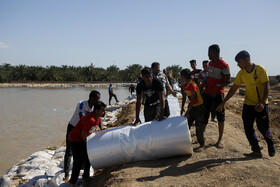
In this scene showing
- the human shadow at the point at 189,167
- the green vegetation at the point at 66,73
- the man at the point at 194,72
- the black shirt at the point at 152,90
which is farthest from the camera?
the green vegetation at the point at 66,73

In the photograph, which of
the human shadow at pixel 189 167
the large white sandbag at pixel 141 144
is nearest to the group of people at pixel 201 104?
the large white sandbag at pixel 141 144

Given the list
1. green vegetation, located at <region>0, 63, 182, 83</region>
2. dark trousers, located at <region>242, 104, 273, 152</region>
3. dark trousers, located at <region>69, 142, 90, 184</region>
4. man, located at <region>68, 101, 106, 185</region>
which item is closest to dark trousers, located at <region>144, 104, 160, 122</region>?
man, located at <region>68, 101, 106, 185</region>

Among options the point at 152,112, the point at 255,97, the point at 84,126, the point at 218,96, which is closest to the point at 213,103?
the point at 218,96

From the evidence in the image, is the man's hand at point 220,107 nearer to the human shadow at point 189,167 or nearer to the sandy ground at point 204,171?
the sandy ground at point 204,171

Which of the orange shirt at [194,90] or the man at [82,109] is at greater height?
the orange shirt at [194,90]

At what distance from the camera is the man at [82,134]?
3.32 m

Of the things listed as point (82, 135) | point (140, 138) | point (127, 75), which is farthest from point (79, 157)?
point (127, 75)

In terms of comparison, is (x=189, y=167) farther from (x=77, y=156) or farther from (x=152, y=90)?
(x=77, y=156)

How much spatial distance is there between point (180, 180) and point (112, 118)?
7836 mm

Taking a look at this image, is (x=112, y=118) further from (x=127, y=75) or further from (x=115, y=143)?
(x=127, y=75)

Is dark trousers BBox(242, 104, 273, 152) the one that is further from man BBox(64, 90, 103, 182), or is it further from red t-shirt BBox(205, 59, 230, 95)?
man BBox(64, 90, 103, 182)

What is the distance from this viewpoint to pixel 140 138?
3.47 meters

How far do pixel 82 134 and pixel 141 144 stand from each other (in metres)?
0.86

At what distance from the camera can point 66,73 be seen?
56250mm
